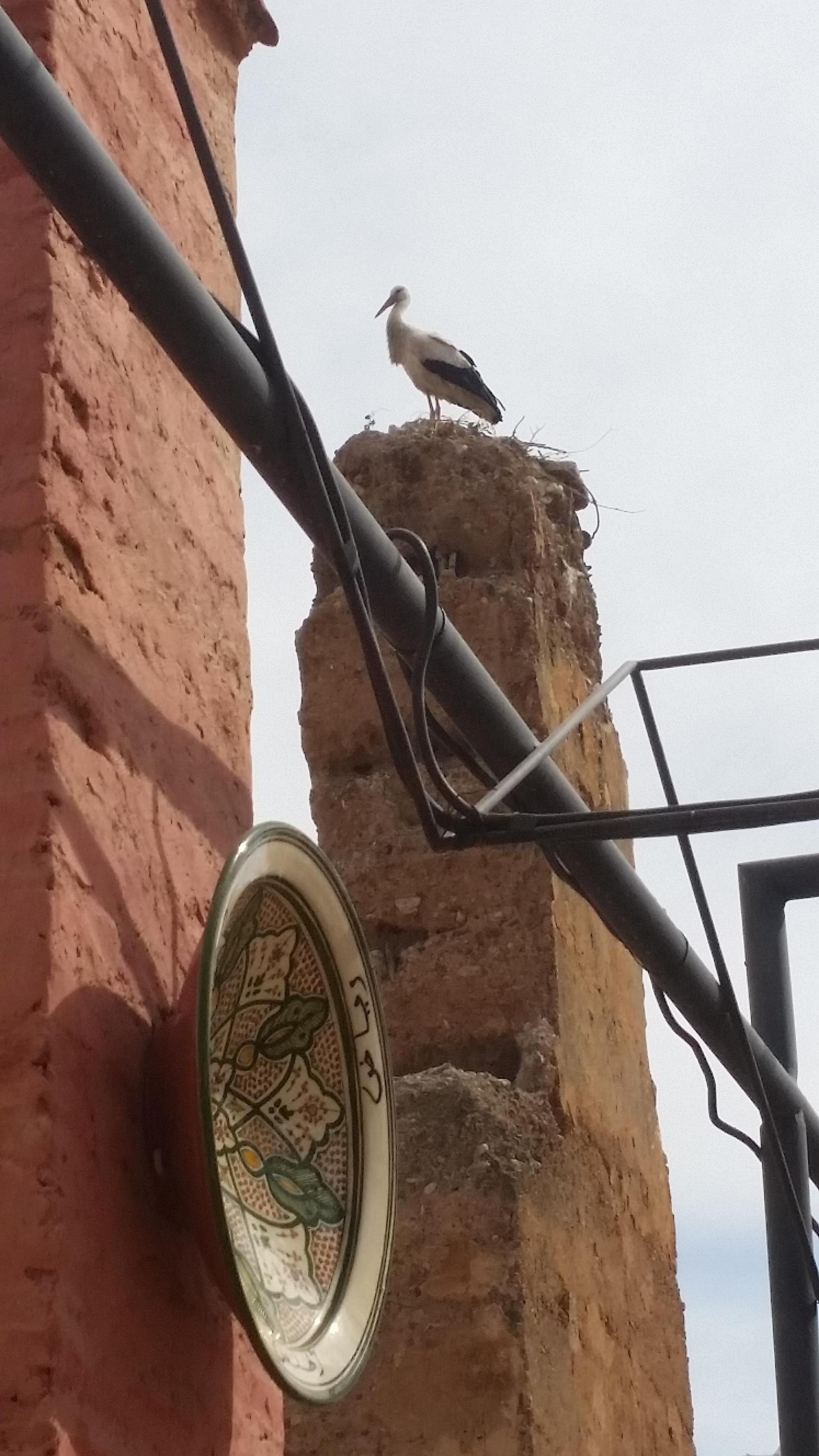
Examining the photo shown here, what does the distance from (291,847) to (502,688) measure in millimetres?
2256

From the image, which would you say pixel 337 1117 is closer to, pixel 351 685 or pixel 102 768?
pixel 102 768

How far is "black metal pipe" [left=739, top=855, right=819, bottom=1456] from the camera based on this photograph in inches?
170

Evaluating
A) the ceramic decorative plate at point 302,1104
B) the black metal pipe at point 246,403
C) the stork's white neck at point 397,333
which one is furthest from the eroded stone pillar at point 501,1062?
the stork's white neck at point 397,333

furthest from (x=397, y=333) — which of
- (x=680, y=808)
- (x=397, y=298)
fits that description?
(x=680, y=808)

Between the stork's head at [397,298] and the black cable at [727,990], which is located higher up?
the stork's head at [397,298]

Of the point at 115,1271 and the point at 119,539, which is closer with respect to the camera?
the point at 115,1271

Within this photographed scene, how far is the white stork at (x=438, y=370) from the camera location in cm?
826

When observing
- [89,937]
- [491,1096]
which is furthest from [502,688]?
[89,937]

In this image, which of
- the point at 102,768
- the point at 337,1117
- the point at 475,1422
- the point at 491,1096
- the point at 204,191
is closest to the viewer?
the point at 102,768

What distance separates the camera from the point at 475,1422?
446cm

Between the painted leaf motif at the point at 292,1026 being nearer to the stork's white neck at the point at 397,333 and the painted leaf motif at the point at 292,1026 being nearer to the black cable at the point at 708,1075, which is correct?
the black cable at the point at 708,1075

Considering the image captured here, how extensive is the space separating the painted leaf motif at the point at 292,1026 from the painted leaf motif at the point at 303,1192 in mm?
144

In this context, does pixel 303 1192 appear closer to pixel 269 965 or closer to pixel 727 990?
pixel 269 965

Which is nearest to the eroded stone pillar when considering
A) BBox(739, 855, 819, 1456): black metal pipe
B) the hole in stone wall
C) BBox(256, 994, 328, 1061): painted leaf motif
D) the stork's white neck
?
the hole in stone wall
